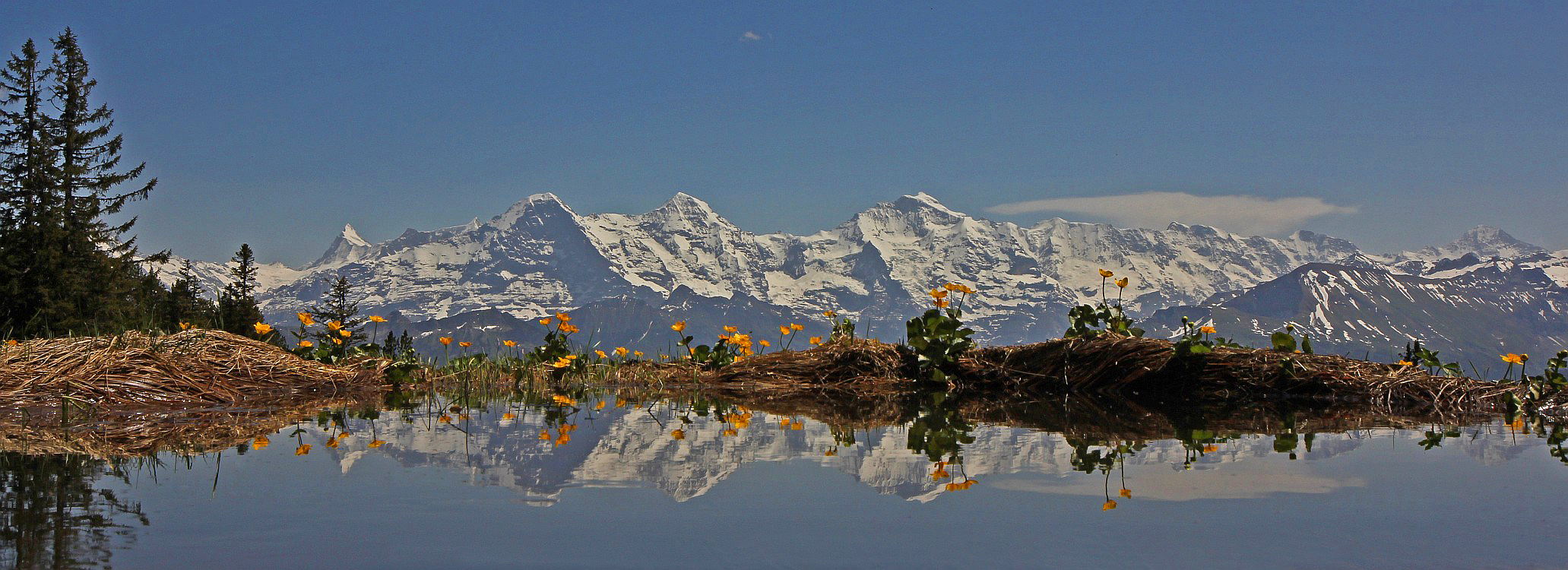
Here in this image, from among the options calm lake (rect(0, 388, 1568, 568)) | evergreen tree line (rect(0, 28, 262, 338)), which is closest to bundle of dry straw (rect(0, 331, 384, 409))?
calm lake (rect(0, 388, 1568, 568))

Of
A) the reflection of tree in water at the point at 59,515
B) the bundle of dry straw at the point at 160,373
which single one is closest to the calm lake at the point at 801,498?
the reflection of tree in water at the point at 59,515

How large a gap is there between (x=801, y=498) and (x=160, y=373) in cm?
553

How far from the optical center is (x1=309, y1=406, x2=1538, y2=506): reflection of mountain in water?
12.1ft

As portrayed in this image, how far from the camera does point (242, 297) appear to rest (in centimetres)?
7325

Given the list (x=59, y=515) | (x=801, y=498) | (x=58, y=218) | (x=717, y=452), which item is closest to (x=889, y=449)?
(x=717, y=452)

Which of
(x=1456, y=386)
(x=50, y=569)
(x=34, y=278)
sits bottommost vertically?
(x=50, y=569)

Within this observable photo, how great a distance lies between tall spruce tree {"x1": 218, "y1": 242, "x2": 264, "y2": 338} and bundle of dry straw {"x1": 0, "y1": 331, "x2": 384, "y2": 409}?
56100mm

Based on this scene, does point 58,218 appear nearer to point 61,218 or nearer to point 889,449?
point 61,218

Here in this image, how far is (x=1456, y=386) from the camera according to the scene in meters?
6.74

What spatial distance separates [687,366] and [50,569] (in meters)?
6.98

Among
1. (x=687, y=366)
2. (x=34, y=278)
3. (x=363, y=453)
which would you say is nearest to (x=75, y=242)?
(x=34, y=278)

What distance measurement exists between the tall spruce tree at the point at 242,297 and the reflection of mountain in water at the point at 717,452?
197 ft

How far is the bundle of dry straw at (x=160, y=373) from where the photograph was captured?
6.47m

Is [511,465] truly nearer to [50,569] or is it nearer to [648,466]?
[648,466]
